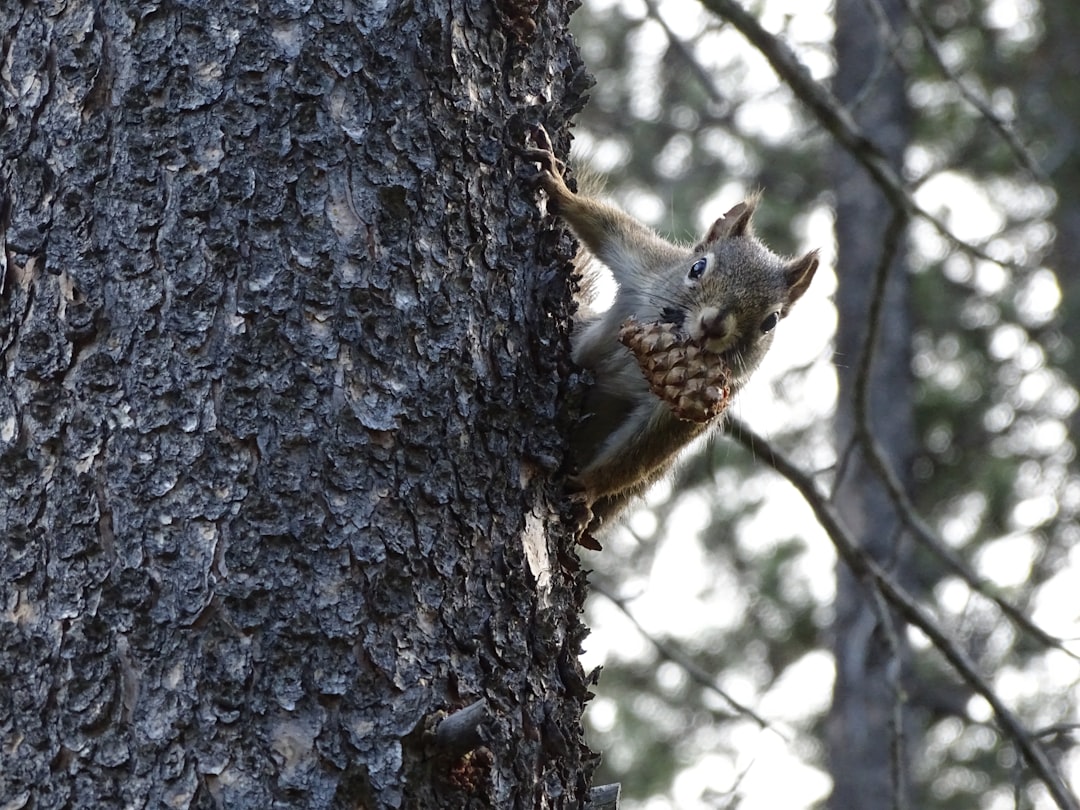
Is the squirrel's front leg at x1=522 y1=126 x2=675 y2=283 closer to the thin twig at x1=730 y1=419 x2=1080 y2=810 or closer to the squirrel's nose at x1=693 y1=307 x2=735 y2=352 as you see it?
the squirrel's nose at x1=693 y1=307 x2=735 y2=352

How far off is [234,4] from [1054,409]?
7.79 m

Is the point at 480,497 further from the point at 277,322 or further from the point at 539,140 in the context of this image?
the point at 539,140

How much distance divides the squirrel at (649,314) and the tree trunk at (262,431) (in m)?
0.45

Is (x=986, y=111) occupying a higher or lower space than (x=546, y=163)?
higher

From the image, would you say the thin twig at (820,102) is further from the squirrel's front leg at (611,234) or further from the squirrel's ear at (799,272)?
the squirrel's front leg at (611,234)

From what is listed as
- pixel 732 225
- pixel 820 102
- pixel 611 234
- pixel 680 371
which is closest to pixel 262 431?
pixel 680 371

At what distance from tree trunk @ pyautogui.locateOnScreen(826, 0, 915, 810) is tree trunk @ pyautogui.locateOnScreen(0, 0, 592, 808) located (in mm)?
4444

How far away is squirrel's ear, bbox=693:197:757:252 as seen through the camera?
328cm

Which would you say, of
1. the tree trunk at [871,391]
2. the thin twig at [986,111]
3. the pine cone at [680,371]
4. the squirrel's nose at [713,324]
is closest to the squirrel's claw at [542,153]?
the pine cone at [680,371]

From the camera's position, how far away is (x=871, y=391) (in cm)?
727

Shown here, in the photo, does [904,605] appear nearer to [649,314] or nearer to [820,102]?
[649,314]

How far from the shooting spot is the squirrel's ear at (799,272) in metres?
3.27

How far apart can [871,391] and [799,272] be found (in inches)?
164

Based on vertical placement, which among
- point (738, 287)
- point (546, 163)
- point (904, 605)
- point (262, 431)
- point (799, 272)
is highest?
point (799, 272)
